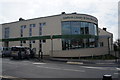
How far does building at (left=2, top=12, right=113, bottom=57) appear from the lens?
1303 inches

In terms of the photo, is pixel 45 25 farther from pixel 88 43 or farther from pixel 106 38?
pixel 106 38

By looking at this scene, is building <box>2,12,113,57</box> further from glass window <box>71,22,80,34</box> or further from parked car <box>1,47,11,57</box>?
parked car <box>1,47,11,57</box>

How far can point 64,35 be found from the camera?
1331 inches

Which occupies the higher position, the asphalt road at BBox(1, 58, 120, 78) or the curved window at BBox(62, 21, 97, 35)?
the curved window at BBox(62, 21, 97, 35)

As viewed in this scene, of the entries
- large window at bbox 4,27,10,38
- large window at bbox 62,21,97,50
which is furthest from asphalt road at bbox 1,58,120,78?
large window at bbox 4,27,10,38

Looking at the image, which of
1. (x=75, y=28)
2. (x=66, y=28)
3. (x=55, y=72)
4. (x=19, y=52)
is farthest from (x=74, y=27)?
(x=55, y=72)

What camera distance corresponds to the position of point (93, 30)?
123 feet

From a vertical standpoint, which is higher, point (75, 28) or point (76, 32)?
point (75, 28)

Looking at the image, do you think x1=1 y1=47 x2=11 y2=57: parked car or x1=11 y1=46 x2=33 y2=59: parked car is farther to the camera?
x1=1 y1=47 x2=11 y2=57: parked car

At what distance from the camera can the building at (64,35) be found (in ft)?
109

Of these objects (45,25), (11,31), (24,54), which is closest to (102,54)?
(45,25)

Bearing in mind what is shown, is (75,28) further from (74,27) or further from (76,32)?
(76,32)

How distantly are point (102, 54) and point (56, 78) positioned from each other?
24708 millimetres

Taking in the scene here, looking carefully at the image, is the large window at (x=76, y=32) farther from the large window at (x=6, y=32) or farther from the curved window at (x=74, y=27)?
the large window at (x=6, y=32)
